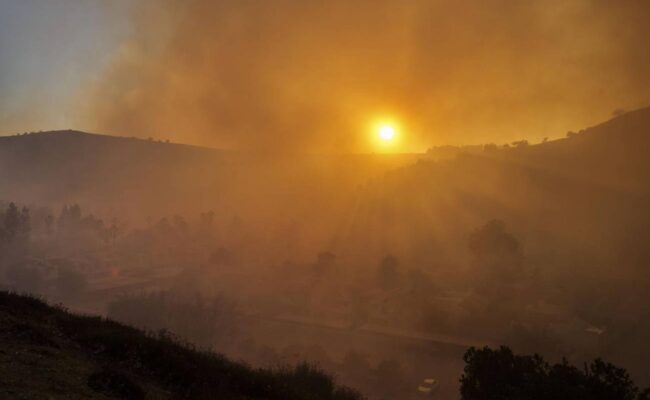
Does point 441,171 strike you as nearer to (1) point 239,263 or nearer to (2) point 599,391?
(1) point 239,263

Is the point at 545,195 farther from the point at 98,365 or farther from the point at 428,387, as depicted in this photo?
the point at 98,365

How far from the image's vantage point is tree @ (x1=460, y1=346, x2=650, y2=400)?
53.2 feet

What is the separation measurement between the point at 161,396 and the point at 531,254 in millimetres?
112644

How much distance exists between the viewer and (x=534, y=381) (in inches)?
669

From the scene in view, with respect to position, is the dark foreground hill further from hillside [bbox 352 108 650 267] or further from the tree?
hillside [bbox 352 108 650 267]

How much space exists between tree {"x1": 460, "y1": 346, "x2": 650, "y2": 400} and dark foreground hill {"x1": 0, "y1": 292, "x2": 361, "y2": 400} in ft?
26.2

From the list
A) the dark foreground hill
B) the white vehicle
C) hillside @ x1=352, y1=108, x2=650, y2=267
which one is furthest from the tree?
hillside @ x1=352, y1=108, x2=650, y2=267

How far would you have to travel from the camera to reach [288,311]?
7931 cm

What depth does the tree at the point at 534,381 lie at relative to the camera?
53.2ft

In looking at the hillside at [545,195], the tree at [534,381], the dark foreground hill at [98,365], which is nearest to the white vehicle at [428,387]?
the tree at [534,381]

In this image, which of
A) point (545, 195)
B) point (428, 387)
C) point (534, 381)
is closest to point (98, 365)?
point (534, 381)

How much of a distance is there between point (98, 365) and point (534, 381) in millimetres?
15925

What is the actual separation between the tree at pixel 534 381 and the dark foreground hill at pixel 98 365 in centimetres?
797

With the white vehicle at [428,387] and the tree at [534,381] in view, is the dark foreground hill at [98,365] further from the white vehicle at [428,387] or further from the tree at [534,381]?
the white vehicle at [428,387]
